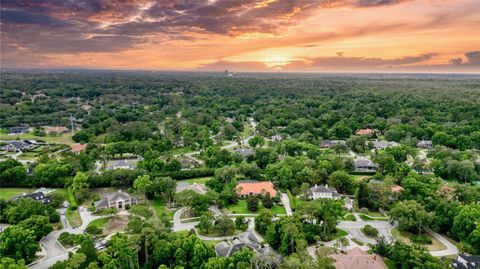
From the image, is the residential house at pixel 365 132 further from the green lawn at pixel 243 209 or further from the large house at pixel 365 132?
the green lawn at pixel 243 209

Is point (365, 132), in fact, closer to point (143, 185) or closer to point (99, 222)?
point (143, 185)

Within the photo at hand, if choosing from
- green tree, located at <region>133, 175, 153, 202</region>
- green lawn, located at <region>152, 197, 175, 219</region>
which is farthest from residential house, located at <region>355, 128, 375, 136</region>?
green tree, located at <region>133, 175, 153, 202</region>

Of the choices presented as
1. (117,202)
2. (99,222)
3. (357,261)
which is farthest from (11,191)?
(357,261)

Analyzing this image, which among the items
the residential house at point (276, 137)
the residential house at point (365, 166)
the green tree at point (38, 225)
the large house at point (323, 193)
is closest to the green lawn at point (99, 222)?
the green tree at point (38, 225)

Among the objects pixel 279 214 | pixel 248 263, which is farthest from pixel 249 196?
pixel 248 263

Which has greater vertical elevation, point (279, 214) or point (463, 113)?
point (463, 113)

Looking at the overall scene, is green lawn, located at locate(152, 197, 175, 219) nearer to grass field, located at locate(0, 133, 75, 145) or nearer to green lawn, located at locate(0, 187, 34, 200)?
green lawn, located at locate(0, 187, 34, 200)

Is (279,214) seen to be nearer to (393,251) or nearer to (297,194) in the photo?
(297,194)
